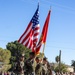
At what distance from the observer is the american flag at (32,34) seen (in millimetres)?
16166

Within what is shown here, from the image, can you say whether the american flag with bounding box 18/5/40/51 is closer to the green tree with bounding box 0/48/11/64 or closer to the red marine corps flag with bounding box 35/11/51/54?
the red marine corps flag with bounding box 35/11/51/54

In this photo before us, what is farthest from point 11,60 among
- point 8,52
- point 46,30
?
point 46,30

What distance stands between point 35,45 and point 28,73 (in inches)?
59.5

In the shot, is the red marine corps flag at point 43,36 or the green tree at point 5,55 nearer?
the red marine corps flag at point 43,36

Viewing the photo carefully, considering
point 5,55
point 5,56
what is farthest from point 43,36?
point 5,56

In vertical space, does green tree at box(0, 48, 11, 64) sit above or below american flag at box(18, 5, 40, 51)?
above

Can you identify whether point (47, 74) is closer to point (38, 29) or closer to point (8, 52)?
point (38, 29)

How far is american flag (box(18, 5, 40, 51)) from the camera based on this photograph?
16166 millimetres

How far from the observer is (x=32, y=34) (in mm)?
16406

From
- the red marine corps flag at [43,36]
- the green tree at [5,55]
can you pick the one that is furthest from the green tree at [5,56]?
the red marine corps flag at [43,36]

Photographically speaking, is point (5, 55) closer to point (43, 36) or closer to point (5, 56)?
point (5, 56)

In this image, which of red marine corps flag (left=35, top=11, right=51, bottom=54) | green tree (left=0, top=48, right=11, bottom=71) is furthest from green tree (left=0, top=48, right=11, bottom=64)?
red marine corps flag (left=35, top=11, right=51, bottom=54)

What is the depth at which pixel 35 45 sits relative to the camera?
16.2m

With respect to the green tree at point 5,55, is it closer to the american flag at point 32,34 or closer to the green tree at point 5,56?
the green tree at point 5,56
